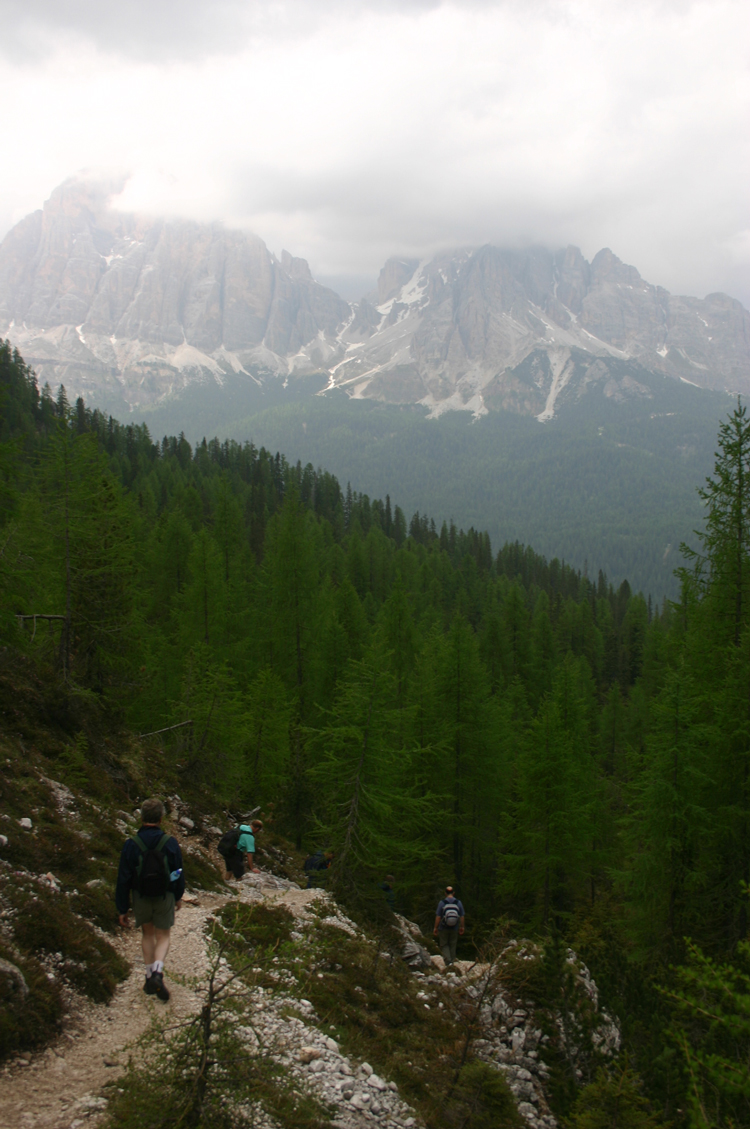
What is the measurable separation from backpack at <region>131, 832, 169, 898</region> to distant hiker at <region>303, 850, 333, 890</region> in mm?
9553

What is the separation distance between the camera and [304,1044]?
8.38 metres

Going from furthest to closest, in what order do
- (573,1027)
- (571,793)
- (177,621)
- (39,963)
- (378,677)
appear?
(177,621)
(571,793)
(378,677)
(573,1027)
(39,963)

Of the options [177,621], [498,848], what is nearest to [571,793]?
[498,848]

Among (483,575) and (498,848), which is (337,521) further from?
(498,848)

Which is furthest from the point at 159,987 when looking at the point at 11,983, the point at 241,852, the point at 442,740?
the point at 442,740

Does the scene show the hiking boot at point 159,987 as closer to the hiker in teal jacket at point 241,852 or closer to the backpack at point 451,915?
the hiker in teal jacket at point 241,852

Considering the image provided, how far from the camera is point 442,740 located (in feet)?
80.9

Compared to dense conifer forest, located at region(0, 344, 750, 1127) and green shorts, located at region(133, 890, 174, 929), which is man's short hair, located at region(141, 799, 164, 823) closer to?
green shorts, located at region(133, 890, 174, 929)

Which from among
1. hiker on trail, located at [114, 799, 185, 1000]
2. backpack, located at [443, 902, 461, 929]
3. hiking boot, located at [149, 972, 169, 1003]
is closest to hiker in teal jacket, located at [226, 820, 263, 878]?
backpack, located at [443, 902, 461, 929]

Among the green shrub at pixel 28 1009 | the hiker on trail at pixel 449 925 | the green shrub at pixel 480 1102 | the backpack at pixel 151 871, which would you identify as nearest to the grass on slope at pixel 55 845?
the green shrub at pixel 28 1009

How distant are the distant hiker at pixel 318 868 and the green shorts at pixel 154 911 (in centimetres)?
929

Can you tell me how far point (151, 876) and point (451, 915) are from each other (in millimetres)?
10350

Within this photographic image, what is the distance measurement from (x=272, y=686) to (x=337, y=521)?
87.1m

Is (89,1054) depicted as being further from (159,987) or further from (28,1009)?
(159,987)
